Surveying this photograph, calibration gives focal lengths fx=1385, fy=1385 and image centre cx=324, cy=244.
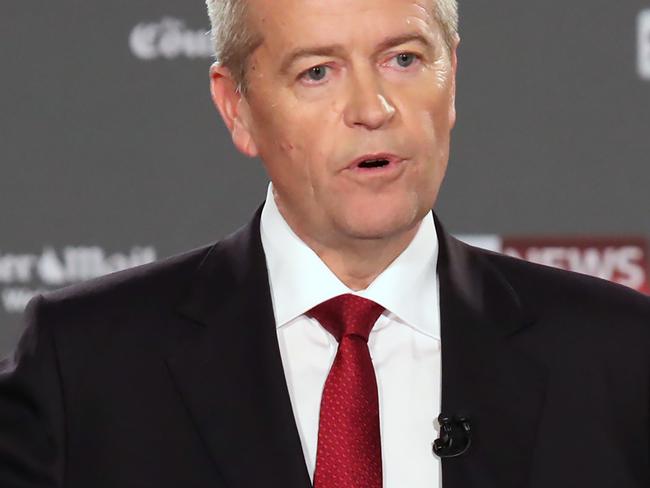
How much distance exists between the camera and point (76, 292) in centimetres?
Result: 181

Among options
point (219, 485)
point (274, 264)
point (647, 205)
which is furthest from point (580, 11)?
point (219, 485)

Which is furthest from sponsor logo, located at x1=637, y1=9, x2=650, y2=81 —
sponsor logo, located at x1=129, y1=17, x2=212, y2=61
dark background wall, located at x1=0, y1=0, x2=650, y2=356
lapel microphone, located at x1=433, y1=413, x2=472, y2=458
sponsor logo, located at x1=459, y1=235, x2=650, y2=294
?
lapel microphone, located at x1=433, y1=413, x2=472, y2=458

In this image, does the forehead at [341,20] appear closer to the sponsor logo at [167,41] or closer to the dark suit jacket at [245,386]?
the dark suit jacket at [245,386]

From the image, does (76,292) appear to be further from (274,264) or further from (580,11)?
(580,11)

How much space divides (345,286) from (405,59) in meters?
0.30

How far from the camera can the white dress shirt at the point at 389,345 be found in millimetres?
1710

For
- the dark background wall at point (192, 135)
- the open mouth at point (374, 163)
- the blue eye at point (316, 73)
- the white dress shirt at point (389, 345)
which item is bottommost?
the white dress shirt at point (389, 345)

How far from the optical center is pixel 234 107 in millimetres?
1913

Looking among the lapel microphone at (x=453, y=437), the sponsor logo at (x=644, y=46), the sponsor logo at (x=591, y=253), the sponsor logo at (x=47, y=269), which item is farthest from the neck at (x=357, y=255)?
the sponsor logo at (x=644, y=46)

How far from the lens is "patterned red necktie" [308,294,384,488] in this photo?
5.44 ft

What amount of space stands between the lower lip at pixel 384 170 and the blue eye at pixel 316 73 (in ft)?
0.41

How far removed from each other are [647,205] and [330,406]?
1379 millimetres

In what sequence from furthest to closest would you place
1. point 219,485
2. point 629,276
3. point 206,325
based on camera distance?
point 629,276 < point 206,325 < point 219,485

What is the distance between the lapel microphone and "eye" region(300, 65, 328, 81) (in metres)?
0.44
